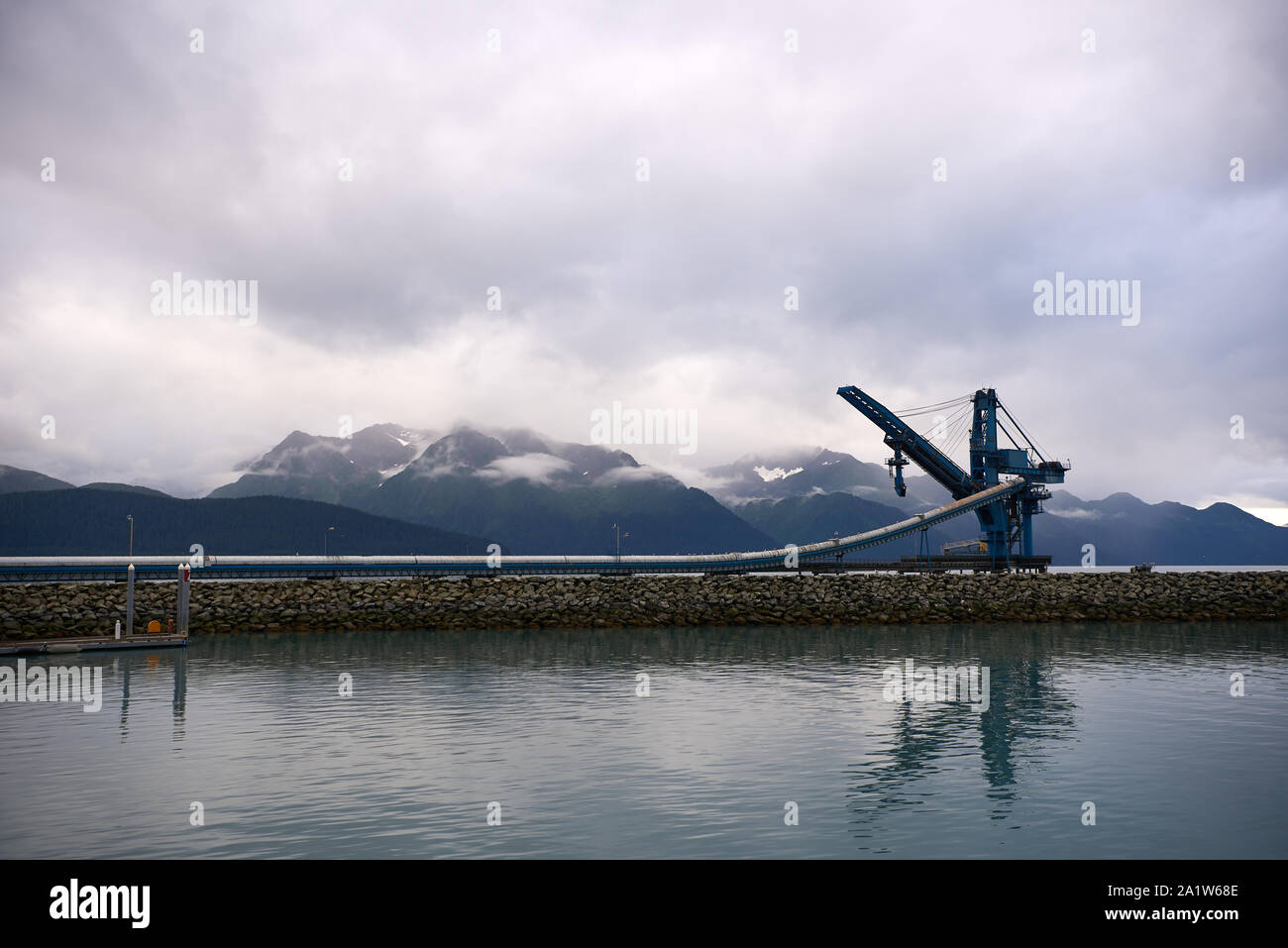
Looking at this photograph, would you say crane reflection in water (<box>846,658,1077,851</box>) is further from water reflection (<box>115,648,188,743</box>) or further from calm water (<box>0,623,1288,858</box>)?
water reflection (<box>115,648,188,743</box>)

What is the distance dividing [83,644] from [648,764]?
5670 centimetres

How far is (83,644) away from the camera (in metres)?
65.4

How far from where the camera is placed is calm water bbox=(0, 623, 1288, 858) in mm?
20328

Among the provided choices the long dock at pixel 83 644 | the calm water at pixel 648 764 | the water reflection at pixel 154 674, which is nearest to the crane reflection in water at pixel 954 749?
the calm water at pixel 648 764

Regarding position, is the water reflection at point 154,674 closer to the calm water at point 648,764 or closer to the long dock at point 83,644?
the calm water at point 648,764

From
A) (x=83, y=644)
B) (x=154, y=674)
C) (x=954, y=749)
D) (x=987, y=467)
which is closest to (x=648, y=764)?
(x=954, y=749)

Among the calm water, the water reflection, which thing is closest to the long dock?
the water reflection

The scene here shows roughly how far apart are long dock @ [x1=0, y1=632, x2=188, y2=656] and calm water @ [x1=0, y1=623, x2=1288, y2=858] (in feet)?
47.1

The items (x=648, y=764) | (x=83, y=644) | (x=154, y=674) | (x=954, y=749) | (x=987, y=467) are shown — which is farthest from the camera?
(x=987, y=467)

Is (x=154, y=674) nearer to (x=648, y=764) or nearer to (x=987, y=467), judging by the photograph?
(x=648, y=764)

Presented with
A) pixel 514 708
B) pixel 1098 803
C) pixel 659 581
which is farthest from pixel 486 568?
pixel 1098 803

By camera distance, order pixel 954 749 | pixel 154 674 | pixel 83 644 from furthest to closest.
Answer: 1. pixel 83 644
2. pixel 154 674
3. pixel 954 749
